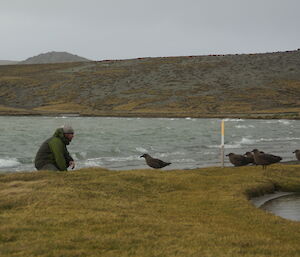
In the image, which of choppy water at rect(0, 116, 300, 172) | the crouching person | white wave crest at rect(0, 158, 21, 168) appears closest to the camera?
the crouching person

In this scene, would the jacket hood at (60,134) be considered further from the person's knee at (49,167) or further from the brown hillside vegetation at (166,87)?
the brown hillside vegetation at (166,87)

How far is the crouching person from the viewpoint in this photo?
13484mm

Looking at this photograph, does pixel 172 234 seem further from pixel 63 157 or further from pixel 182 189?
pixel 63 157

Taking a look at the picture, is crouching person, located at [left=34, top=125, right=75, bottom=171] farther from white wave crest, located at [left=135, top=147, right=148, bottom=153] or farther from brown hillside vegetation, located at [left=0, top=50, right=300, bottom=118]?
brown hillside vegetation, located at [left=0, top=50, right=300, bottom=118]

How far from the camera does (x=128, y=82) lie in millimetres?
123812

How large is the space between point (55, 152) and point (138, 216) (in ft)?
15.9

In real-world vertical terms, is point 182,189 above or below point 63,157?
below

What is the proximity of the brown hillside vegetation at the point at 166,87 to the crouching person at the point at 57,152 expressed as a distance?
7842 centimetres

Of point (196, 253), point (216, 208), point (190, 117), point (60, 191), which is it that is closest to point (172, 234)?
point (196, 253)

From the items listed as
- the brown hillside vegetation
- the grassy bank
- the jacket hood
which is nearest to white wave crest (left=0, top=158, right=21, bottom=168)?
the grassy bank

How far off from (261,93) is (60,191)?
104055 millimetres

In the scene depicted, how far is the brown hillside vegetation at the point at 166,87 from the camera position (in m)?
104

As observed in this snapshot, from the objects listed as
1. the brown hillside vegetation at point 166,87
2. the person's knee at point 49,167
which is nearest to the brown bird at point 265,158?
the person's knee at point 49,167

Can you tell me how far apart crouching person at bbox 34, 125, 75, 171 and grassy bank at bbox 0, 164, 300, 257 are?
59 centimetres
